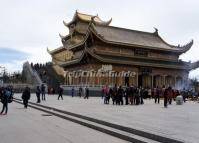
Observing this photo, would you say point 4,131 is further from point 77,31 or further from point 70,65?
point 77,31

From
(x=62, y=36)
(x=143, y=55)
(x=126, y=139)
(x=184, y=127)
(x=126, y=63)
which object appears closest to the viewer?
(x=126, y=139)

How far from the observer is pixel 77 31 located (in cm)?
6469

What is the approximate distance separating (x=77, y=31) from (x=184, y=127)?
2125 inches

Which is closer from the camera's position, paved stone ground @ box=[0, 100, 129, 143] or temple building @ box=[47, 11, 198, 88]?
paved stone ground @ box=[0, 100, 129, 143]

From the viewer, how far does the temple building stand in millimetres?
48062

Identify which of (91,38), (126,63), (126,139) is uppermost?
(91,38)

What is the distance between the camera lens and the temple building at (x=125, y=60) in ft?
158

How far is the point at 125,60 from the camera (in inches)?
1972

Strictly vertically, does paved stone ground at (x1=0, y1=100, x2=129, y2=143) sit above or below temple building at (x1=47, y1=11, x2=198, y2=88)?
below

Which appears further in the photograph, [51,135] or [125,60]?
[125,60]

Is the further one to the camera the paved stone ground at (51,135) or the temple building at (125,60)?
the temple building at (125,60)

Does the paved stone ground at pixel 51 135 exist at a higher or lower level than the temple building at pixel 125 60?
lower

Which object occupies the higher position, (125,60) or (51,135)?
(125,60)

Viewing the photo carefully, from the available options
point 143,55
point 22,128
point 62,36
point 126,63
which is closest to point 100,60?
point 126,63
